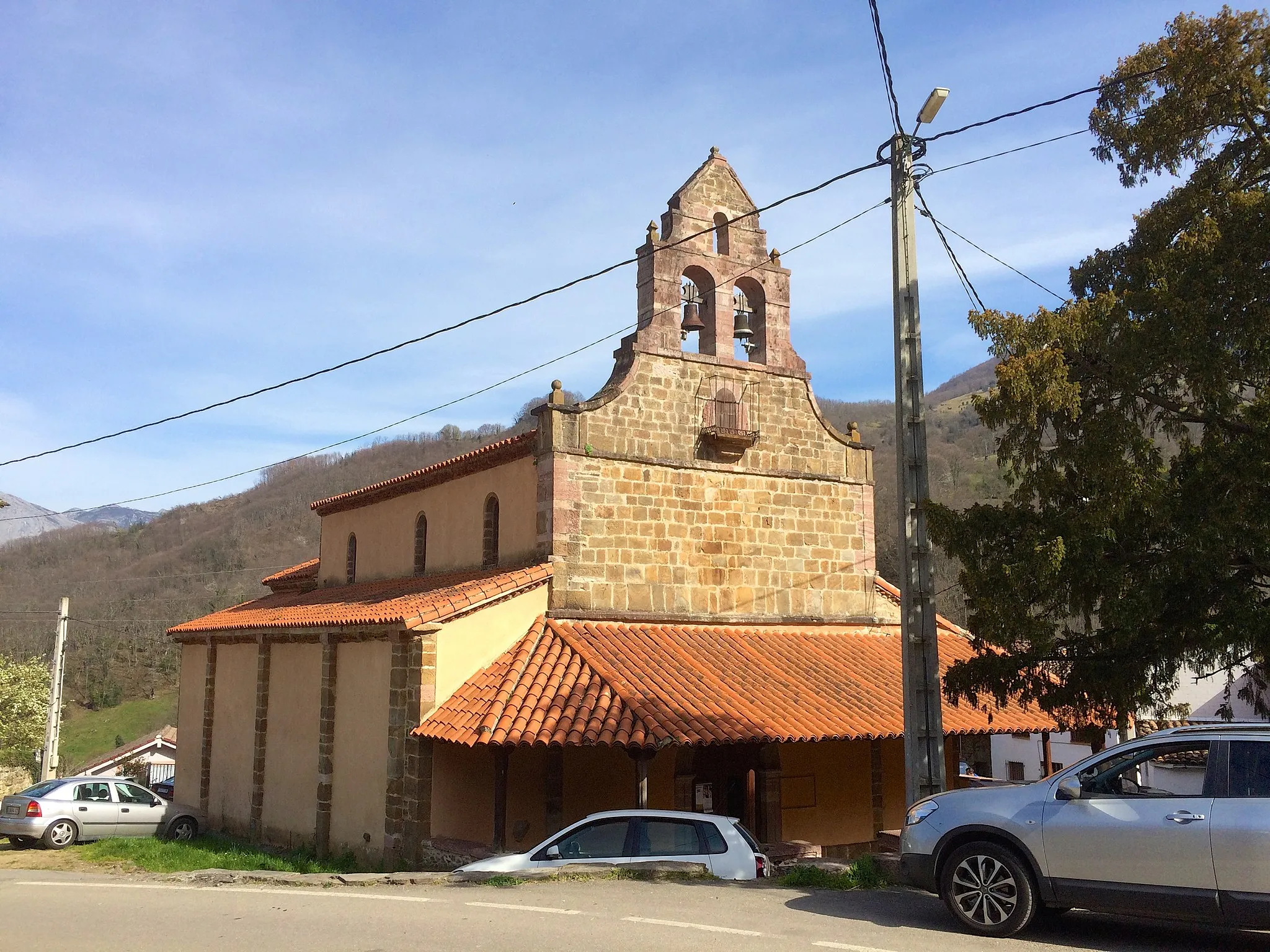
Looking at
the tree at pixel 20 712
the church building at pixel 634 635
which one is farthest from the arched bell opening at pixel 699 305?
the tree at pixel 20 712

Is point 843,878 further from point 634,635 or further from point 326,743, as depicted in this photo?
point 326,743

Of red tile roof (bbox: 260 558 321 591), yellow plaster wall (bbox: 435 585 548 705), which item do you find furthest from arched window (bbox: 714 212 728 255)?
red tile roof (bbox: 260 558 321 591)

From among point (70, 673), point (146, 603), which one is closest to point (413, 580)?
point (70, 673)

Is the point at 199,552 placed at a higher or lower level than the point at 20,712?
higher

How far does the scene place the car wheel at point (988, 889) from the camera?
742cm

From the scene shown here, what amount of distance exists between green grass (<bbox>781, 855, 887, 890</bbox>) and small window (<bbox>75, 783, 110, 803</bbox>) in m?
15.7

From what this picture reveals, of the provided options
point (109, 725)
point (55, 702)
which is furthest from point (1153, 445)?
point (109, 725)

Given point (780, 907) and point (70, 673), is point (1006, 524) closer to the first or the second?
point (780, 907)

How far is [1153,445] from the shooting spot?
33.7 ft

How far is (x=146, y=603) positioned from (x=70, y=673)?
1002cm

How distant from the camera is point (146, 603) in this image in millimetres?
87312

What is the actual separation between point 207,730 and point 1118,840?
770 inches

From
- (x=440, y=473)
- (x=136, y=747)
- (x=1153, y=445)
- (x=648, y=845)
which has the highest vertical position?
(x=440, y=473)

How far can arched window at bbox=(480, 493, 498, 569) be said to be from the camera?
18906 millimetres
